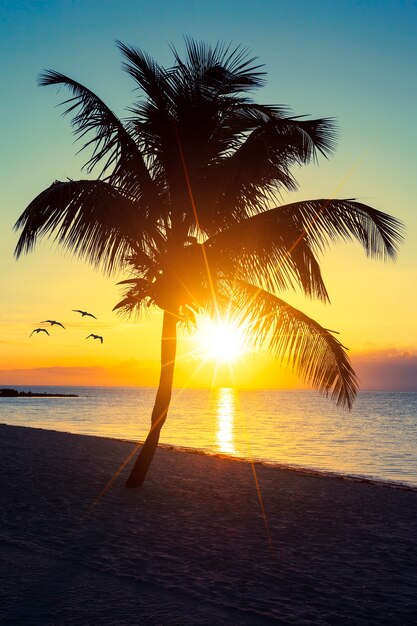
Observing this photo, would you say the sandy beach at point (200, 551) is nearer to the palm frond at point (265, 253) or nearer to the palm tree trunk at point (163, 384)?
the palm tree trunk at point (163, 384)

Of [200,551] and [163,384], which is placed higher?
[163,384]

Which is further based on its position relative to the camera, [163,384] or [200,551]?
[163,384]

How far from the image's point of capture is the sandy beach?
5516 mm

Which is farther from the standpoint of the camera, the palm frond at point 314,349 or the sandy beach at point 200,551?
the palm frond at point 314,349

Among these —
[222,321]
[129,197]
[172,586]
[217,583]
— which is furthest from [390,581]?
[129,197]

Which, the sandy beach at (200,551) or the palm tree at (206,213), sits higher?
the palm tree at (206,213)

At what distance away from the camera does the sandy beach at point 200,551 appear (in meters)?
5.52

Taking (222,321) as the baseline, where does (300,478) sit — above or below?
below

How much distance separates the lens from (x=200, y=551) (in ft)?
25.4

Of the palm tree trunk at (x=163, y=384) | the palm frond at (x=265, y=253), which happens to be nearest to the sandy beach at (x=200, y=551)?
the palm tree trunk at (x=163, y=384)

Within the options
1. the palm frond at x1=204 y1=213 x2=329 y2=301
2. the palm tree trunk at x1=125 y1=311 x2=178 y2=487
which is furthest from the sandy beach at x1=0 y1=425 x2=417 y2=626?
the palm frond at x1=204 y1=213 x2=329 y2=301

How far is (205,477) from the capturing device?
1485 centimetres

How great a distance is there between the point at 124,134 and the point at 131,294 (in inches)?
117

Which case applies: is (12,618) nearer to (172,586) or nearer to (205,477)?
(172,586)
